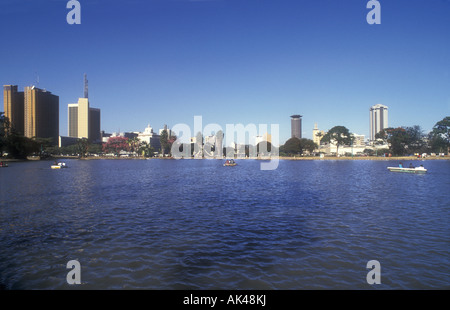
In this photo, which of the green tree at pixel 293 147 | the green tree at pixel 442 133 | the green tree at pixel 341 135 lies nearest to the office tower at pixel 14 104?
the green tree at pixel 293 147

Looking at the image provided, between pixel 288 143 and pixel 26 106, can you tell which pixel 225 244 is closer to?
pixel 288 143

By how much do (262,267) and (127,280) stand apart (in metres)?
4.34

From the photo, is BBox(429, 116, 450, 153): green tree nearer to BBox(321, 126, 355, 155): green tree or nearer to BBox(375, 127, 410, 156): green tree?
BBox(375, 127, 410, 156): green tree

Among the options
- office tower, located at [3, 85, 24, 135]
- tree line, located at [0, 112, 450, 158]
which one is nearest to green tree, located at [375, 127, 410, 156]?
tree line, located at [0, 112, 450, 158]

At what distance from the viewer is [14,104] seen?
193 meters

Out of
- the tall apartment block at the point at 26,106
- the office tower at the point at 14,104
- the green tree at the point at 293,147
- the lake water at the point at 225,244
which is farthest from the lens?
the tall apartment block at the point at 26,106

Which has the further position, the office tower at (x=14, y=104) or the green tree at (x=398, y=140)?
the office tower at (x=14, y=104)

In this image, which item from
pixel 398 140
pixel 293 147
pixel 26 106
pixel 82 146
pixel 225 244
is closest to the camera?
pixel 225 244

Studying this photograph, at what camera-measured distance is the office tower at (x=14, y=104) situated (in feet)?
627

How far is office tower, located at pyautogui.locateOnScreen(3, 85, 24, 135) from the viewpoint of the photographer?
191 meters

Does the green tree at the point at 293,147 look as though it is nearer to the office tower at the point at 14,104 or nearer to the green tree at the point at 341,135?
the green tree at the point at 341,135

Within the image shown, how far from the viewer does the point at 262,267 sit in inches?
373

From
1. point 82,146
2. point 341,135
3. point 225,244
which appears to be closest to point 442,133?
point 341,135
